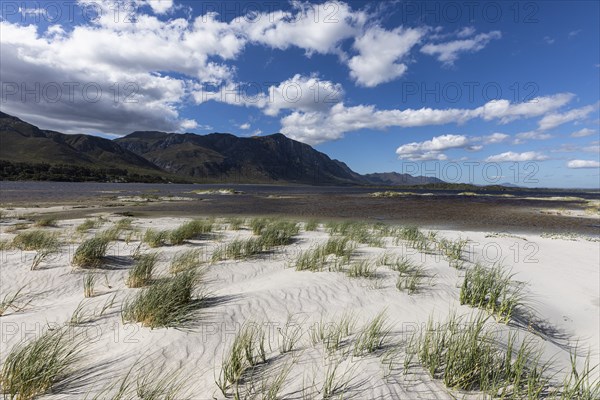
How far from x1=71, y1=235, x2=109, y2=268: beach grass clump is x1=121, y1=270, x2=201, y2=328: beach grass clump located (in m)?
4.16

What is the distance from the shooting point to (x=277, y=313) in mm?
5664

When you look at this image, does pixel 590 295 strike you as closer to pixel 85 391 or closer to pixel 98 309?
pixel 85 391

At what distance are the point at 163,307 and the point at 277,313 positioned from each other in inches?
85.8

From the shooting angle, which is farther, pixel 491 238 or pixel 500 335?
pixel 491 238

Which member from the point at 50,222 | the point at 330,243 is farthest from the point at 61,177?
the point at 330,243

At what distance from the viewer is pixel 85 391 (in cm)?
345

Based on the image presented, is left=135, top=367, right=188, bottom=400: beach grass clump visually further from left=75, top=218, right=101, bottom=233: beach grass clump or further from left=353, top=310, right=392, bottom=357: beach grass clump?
left=75, top=218, right=101, bottom=233: beach grass clump

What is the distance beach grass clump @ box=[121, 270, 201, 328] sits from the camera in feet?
16.0

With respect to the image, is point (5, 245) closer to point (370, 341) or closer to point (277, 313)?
point (277, 313)

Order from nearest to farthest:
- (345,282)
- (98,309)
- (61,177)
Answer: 1. (98,309)
2. (345,282)
3. (61,177)

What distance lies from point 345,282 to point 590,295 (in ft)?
25.1

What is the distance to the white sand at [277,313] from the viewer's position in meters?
3.74

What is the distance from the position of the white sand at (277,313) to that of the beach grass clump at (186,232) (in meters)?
0.78

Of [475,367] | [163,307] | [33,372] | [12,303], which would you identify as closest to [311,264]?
[163,307]
